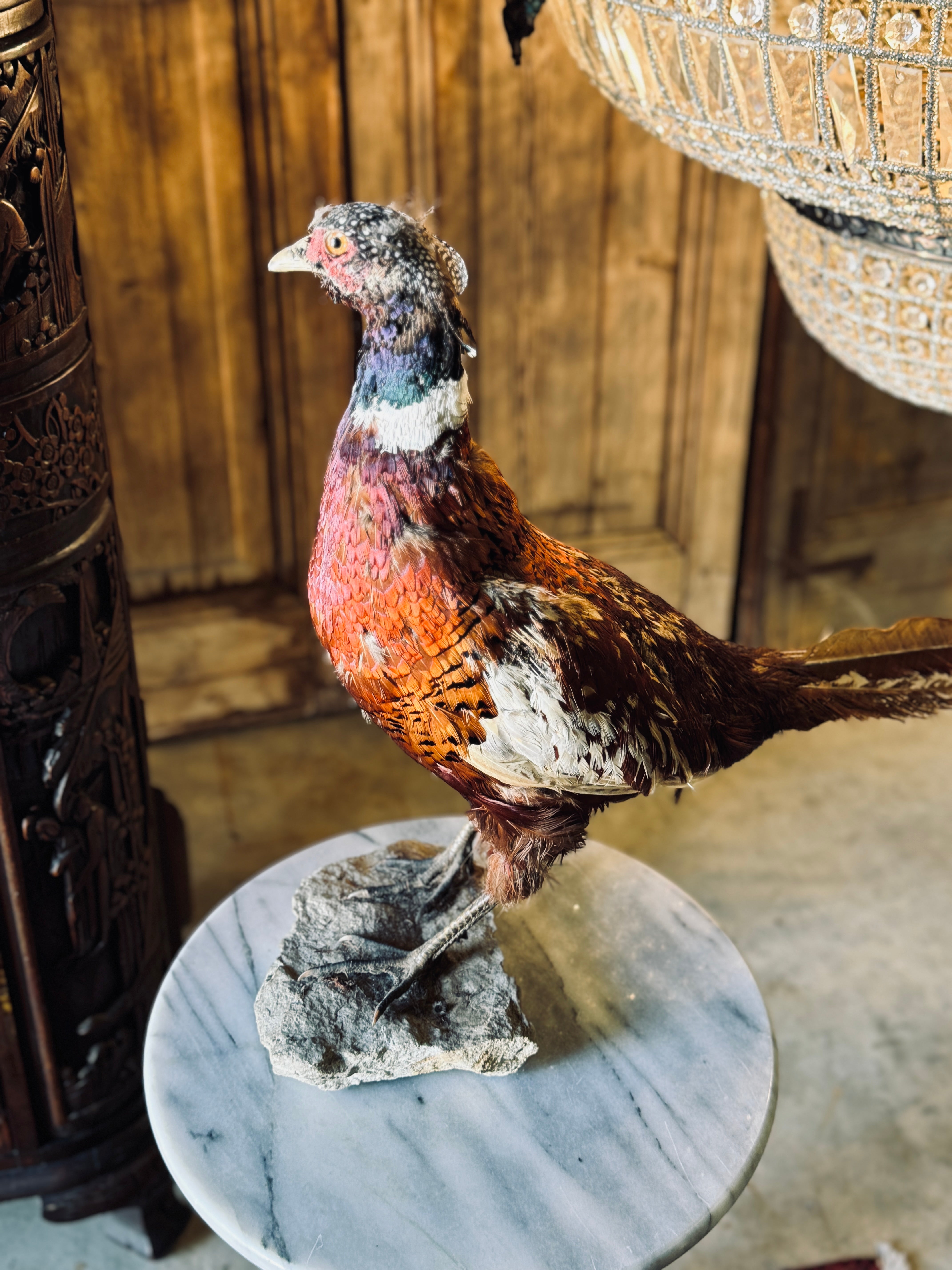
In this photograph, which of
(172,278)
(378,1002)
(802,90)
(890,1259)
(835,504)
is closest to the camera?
(802,90)

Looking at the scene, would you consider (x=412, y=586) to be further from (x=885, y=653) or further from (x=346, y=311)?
(x=346, y=311)

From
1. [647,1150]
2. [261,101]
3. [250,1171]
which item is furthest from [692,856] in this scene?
[261,101]

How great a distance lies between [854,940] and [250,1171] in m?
1.24

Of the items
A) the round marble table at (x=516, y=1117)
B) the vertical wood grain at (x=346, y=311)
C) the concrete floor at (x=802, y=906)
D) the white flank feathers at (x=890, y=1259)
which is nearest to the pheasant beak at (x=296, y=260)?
the round marble table at (x=516, y=1117)

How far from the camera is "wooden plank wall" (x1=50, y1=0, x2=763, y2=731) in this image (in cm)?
191

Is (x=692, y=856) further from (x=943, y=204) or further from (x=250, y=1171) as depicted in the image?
(x=943, y=204)

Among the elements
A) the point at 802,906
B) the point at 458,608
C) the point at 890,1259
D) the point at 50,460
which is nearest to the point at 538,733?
the point at 458,608

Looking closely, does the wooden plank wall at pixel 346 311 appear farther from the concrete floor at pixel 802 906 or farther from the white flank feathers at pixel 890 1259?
the white flank feathers at pixel 890 1259

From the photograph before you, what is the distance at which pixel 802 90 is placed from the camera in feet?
3.67

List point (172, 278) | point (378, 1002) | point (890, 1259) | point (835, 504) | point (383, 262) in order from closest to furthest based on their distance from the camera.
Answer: point (383, 262) → point (378, 1002) → point (890, 1259) → point (172, 278) → point (835, 504)

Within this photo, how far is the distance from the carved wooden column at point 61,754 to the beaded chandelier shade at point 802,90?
20.1 inches

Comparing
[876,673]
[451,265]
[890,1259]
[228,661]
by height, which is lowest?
[890,1259]

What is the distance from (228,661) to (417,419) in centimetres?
145

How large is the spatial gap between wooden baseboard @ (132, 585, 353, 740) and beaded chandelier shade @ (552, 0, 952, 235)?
1338mm
